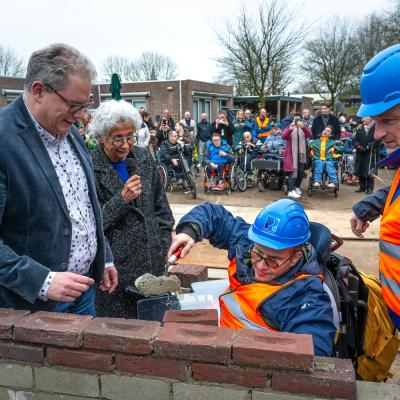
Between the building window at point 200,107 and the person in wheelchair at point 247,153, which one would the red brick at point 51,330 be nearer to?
the person in wheelchair at point 247,153

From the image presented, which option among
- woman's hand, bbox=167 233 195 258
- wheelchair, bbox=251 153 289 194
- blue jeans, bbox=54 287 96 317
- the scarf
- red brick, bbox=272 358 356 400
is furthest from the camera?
wheelchair, bbox=251 153 289 194

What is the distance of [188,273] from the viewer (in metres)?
3.44

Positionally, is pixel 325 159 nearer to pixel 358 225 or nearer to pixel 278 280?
pixel 358 225

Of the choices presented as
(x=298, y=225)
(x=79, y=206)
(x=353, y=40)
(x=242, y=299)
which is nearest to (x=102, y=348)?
(x=79, y=206)

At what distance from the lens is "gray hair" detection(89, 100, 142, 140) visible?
2.38 m

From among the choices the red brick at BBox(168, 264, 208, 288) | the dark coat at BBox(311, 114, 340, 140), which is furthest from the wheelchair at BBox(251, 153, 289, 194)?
the red brick at BBox(168, 264, 208, 288)

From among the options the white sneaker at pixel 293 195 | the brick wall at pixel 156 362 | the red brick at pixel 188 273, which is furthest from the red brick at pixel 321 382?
the white sneaker at pixel 293 195

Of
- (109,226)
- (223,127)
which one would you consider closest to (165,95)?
(223,127)

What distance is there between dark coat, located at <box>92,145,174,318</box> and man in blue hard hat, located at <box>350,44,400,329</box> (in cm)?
141

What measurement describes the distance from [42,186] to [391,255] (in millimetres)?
1401

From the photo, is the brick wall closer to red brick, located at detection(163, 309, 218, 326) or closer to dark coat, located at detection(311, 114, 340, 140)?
red brick, located at detection(163, 309, 218, 326)

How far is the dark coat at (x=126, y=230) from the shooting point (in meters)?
2.46

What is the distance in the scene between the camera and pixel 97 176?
2457 mm

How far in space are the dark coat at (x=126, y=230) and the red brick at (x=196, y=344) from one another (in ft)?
3.23
